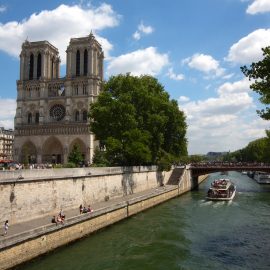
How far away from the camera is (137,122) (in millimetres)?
46219

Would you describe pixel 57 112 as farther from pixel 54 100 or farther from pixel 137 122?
pixel 137 122

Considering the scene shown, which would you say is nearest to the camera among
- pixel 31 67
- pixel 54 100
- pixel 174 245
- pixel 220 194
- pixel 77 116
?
pixel 174 245

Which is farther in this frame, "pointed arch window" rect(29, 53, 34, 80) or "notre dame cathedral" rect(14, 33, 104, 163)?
"pointed arch window" rect(29, 53, 34, 80)

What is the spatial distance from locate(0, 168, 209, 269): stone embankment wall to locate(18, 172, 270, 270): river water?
0.59 m

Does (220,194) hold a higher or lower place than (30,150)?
lower

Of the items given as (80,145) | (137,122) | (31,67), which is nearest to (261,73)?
(137,122)

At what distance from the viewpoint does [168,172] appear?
195ft

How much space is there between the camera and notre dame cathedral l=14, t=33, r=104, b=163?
80.0 meters

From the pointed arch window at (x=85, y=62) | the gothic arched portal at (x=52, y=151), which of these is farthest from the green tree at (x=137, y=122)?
the pointed arch window at (x=85, y=62)

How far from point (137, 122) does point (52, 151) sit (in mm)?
41035

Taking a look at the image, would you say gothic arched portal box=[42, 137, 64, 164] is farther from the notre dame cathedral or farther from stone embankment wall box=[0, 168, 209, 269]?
stone embankment wall box=[0, 168, 209, 269]

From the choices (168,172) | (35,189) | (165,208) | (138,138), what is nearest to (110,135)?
(138,138)

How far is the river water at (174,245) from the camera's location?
787 inches

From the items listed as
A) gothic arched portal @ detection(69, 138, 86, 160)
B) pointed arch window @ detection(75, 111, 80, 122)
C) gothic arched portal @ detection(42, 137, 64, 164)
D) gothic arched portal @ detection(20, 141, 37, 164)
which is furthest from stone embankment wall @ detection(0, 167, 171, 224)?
gothic arched portal @ detection(20, 141, 37, 164)
